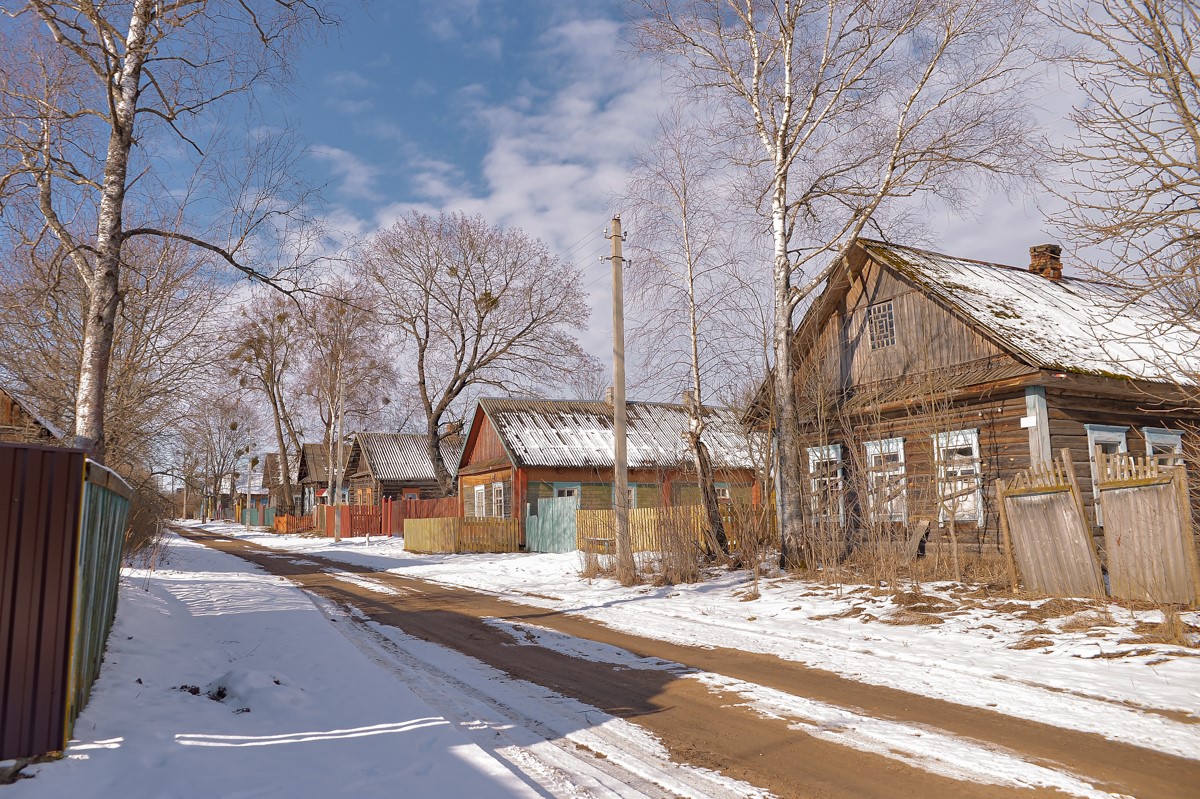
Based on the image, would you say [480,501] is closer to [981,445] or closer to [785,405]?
[785,405]

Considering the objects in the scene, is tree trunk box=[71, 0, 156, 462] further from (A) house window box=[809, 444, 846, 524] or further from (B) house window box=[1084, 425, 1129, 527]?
(B) house window box=[1084, 425, 1129, 527]

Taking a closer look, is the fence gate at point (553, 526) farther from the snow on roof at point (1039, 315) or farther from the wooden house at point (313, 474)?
the wooden house at point (313, 474)

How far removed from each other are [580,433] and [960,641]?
72.3 ft

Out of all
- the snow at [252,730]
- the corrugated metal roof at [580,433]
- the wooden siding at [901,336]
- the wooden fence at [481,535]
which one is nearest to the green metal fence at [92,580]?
the snow at [252,730]

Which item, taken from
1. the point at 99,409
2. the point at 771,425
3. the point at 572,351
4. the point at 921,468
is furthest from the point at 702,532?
the point at 572,351

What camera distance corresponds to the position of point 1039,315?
16531 millimetres

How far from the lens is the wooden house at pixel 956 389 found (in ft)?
44.9

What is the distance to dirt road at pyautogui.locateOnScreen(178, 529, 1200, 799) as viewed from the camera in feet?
14.5

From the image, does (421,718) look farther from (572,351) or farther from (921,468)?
(572,351)

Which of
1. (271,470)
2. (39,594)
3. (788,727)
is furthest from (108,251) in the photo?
(271,470)

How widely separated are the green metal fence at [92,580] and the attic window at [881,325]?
48.7 feet

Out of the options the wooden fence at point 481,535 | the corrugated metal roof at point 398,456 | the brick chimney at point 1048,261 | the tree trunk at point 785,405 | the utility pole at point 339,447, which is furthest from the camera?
the corrugated metal roof at point 398,456

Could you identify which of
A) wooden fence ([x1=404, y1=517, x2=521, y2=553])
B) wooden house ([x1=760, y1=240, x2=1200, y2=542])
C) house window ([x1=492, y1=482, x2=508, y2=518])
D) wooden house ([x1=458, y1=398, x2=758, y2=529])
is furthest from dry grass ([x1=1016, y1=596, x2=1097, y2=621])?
house window ([x1=492, y1=482, x2=508, y2=518])

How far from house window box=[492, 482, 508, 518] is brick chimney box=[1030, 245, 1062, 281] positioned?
62.2 feet
